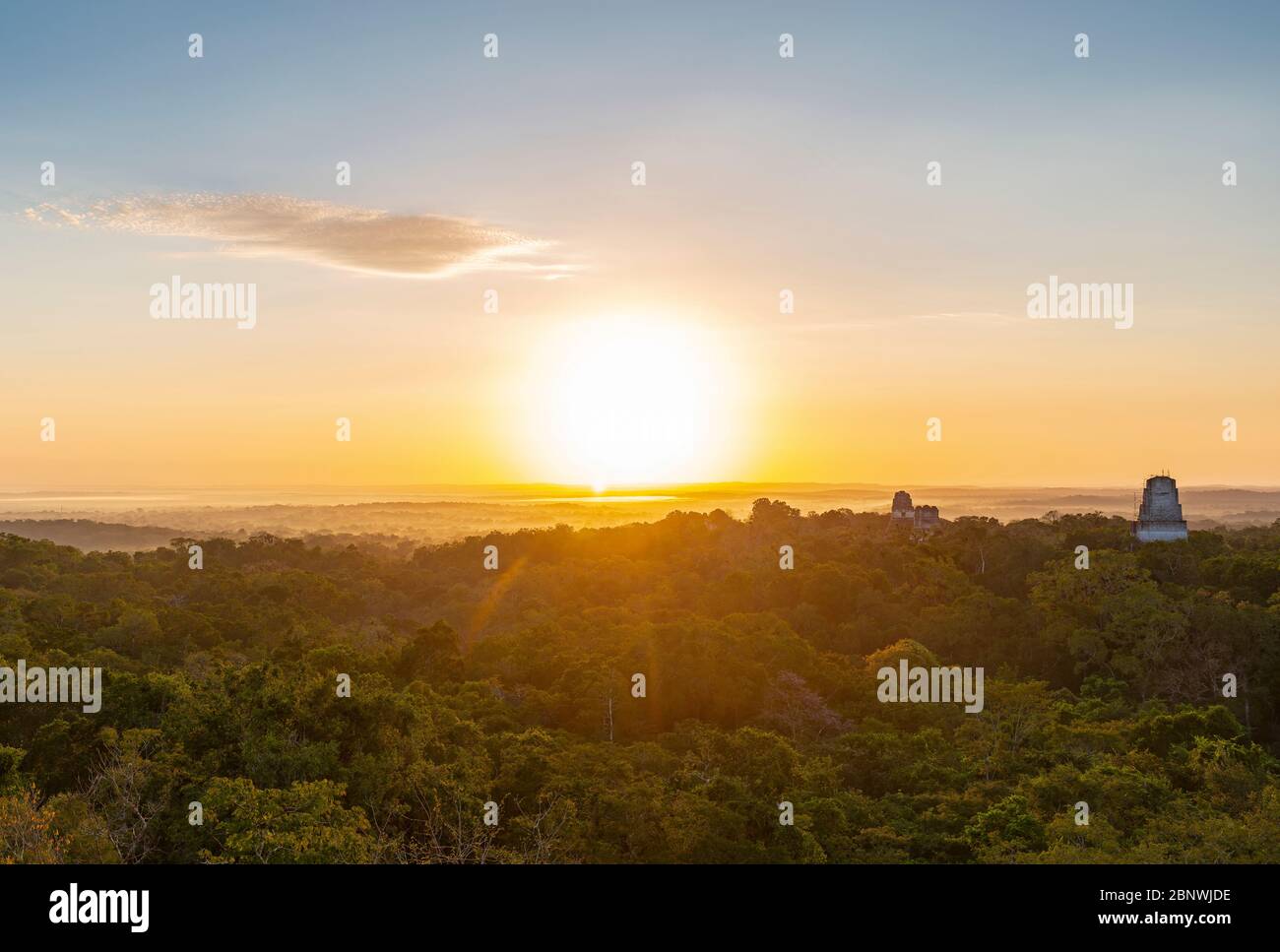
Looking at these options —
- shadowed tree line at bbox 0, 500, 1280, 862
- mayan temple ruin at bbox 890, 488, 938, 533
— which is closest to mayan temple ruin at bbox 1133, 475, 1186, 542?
shadowed tree line at bbox 0, 500, 1280, 862

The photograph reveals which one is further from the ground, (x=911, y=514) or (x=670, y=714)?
(x=911, y=514)

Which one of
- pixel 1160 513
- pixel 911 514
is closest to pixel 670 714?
pixel 1160 513

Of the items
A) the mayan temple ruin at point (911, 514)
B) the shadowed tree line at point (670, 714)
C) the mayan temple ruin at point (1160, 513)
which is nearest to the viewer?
the shadowed tree line at point (670, 714)

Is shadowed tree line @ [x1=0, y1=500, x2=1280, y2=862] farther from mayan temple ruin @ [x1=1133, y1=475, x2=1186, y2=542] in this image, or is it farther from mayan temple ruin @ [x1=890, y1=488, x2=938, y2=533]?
mayan temple ruin @ [x1=890, y1=488, x2=938, y2=533]

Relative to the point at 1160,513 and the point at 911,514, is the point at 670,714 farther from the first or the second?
the point at 911,514

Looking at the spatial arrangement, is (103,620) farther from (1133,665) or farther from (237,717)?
(1133,665)

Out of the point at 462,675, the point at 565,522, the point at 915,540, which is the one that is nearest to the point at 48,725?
the point at 462,675

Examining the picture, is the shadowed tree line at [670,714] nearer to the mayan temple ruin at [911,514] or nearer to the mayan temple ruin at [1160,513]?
the mayan temple ruin at [1160,513]

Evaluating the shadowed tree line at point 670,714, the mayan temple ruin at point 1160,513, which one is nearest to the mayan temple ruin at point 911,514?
the shadowed tree line at point 670,714
